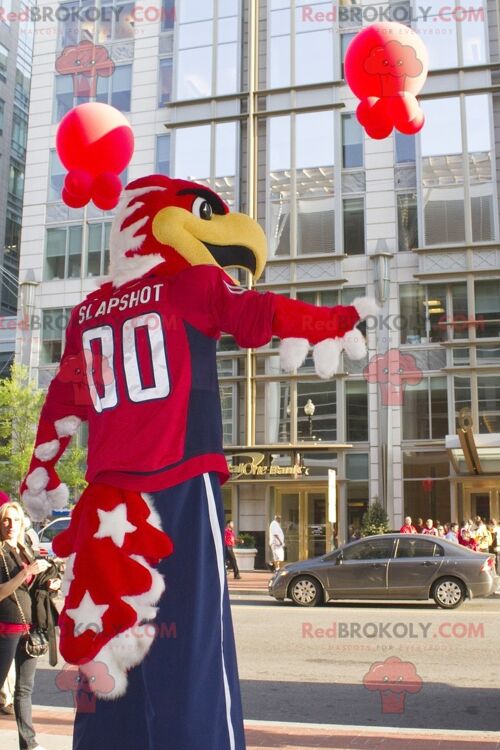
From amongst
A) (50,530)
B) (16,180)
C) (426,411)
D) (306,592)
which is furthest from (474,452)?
(16,180)

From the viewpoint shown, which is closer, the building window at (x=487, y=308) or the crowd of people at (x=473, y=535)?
the crowd of people at (x=473, y=535)

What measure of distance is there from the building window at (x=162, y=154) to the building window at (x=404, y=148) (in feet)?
26.6

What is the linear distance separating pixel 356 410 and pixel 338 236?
585 centimetres

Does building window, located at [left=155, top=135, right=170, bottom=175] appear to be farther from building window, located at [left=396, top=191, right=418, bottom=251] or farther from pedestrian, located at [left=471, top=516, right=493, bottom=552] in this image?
pedestrian, located at [left=471, top=516, right=493, bottom=552]

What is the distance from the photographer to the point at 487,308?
26859mm

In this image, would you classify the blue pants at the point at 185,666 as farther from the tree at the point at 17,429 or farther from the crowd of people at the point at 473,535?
the tree at the point at 17,429

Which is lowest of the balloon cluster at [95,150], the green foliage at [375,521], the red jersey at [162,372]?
the green foliage at [375,521]

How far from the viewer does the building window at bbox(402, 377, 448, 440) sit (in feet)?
87.5

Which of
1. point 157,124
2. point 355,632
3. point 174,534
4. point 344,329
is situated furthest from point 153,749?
point 157,124

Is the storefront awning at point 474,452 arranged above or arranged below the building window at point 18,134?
below

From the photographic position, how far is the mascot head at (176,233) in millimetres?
3648

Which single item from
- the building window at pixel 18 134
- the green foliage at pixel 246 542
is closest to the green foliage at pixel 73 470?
the green foliage at pixel 246 542

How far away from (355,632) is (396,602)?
4640 mm

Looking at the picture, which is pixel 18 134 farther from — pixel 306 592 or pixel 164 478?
pixel 164 478
